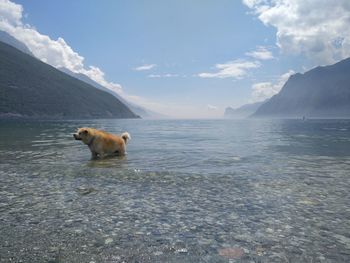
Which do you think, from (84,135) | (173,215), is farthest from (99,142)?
(173,215)

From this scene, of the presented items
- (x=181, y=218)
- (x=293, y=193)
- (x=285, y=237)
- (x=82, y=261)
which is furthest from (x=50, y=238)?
(x=293, y=193)

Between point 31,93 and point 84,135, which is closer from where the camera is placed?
point 84,135

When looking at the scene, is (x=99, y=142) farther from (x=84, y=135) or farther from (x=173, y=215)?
(x=173, y=215)

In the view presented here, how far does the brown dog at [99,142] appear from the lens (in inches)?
685

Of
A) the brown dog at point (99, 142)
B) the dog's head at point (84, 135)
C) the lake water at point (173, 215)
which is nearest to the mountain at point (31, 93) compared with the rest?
the brown dog at point (99, 142)

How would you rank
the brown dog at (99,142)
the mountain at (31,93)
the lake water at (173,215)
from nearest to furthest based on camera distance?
the lake water at (173,215), the brown dog at (99,142), the mountain at (31,93)

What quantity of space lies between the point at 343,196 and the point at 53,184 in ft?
31.6

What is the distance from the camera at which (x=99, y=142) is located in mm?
17594

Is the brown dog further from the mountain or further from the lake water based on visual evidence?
the mountain

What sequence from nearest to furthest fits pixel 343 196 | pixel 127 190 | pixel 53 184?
pixel 343 196, pixel 127 190, pixel 53 184

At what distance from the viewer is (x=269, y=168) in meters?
14.8

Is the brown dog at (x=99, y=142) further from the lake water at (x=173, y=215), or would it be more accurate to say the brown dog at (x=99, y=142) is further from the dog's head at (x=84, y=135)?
the lake water at (x=173, y=215)

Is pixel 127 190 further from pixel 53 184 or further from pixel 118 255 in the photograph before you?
pixel 118 255

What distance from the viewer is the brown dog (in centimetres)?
1739
